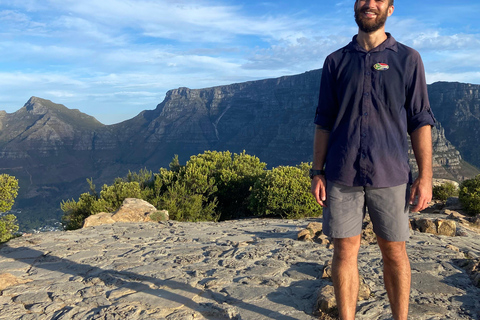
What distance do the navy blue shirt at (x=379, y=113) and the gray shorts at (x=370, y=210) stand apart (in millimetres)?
69

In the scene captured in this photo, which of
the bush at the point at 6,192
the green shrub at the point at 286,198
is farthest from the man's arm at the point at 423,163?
the bush at the point at 6,192

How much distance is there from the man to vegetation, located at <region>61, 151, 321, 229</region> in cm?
695

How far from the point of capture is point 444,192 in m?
12.5

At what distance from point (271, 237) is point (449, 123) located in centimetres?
7049

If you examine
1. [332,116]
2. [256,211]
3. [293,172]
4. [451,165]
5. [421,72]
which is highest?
[421,72]

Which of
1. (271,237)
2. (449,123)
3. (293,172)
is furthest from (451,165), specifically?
(271,237)

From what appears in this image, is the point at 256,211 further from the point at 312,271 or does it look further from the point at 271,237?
the point at 312,271

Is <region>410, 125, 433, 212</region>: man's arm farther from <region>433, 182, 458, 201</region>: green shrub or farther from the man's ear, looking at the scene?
Result: <region>433, 182, 458, 201</region>: green shrub

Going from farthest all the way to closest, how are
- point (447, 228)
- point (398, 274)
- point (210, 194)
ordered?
point (210, 194) < point (447, 228) < point (398, 274)

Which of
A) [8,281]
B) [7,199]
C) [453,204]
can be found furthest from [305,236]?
[7,199]

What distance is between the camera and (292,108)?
9812cm

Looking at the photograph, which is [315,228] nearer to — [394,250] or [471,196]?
[394,250]

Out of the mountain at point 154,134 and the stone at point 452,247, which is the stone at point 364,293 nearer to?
the stone at point 452,247

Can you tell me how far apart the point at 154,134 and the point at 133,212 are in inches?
4298
